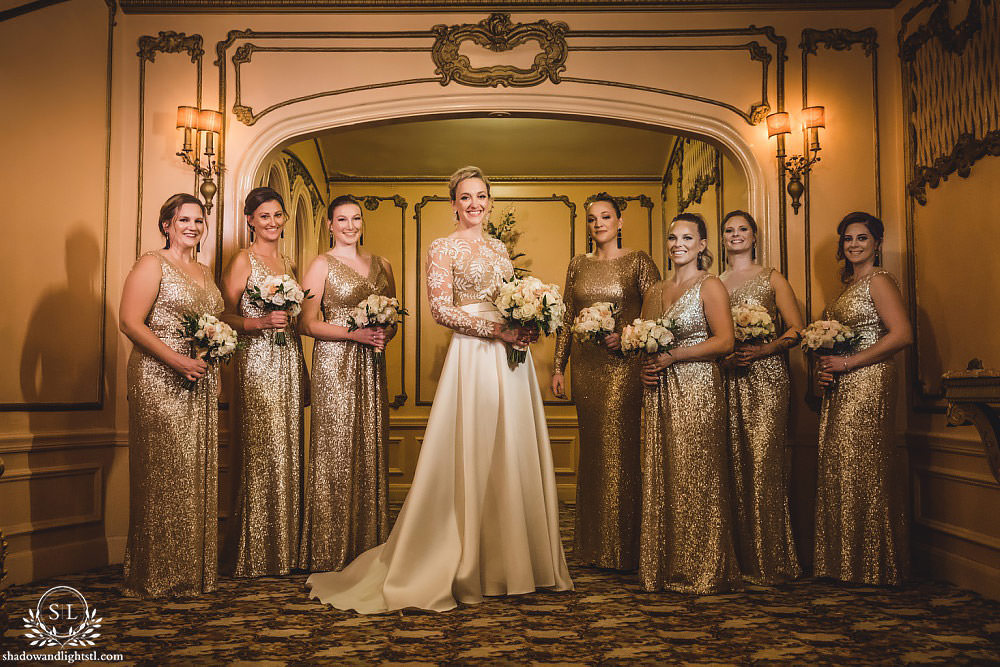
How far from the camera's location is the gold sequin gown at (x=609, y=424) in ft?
16.6

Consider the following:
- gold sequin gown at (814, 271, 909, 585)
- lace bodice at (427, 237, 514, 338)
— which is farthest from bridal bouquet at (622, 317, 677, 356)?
gold sequin gown at (814, 271, 909, 585)

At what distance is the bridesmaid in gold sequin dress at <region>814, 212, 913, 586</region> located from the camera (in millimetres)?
4500

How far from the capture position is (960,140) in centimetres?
467

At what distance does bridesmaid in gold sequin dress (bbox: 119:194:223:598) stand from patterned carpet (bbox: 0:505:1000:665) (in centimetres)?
21

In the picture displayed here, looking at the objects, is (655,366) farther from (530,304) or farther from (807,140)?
(807,140)

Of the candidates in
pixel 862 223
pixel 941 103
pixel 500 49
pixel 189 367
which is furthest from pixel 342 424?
pixel 941 103

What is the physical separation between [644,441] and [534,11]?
10.7 feet

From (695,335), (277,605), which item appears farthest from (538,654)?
(695,335)

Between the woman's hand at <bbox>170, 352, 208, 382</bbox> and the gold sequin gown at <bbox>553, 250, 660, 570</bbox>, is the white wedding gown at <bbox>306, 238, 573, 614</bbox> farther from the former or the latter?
the woman's hand at <bbox>170, 352, 208, 382</bbox>

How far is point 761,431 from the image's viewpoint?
488cm

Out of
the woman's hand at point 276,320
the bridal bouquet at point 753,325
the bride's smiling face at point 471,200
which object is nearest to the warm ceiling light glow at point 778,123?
the bridal bouquet at point 753,325

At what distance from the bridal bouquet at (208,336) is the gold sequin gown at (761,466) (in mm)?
2969

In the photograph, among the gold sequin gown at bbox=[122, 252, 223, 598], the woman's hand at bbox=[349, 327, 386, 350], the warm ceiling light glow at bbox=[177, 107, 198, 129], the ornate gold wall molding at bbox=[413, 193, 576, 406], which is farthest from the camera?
the ornate gold wall molding at bbox=[413, 193, 576, 406]

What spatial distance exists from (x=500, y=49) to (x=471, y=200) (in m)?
1.95
